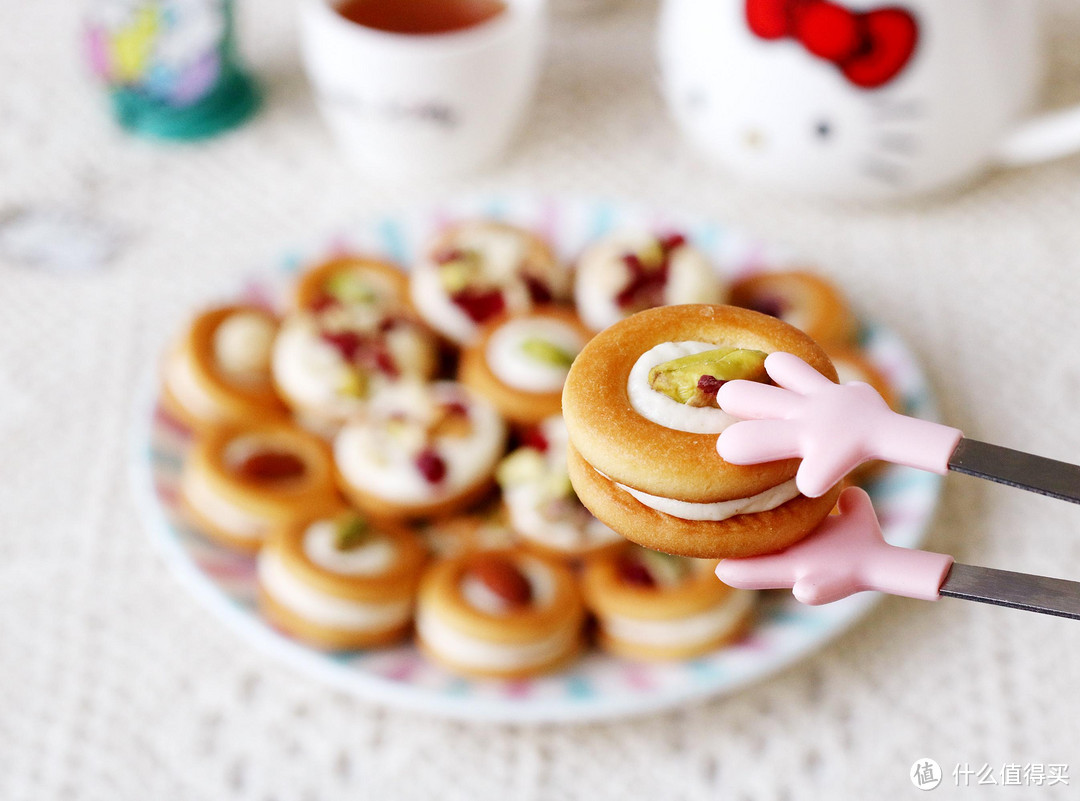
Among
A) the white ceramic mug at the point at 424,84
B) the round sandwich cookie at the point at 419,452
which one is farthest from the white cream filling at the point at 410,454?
the white ceramic mug at the point at 424,84

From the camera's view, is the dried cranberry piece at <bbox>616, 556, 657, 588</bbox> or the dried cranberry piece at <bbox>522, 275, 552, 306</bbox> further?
the dried cranberry piece at <bbox>522, 275, 552, 306</bbox>

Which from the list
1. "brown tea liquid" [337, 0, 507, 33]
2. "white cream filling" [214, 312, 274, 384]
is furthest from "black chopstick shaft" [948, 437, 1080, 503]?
"brown tea liquid" [337, 0, 507, 33]

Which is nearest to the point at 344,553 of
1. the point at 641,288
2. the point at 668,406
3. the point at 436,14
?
the point at 641,288

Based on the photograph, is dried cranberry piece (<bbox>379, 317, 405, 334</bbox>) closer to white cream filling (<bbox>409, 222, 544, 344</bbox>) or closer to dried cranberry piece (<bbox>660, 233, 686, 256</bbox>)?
white cream filling (<bbox>409, 222, 544, 344</bbox>)

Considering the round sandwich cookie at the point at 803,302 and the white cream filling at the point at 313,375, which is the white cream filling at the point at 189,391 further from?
the round sandwich cookie at the point at 803,302

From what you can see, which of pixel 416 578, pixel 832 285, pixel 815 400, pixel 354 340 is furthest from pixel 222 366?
pixel 815 400

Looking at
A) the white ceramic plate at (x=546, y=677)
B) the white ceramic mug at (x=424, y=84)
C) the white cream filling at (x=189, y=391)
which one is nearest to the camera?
the white ceramic plate at (x=546, y=677)

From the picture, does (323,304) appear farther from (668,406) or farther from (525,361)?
(668,406)
